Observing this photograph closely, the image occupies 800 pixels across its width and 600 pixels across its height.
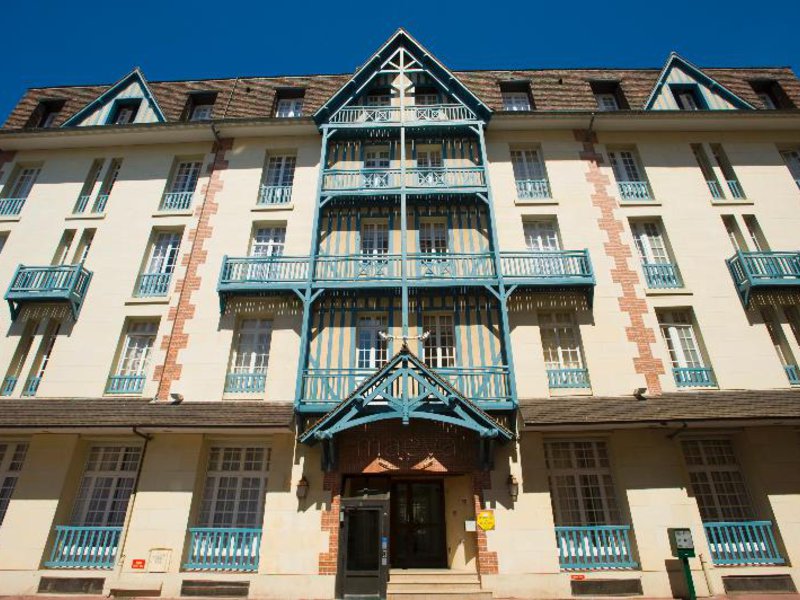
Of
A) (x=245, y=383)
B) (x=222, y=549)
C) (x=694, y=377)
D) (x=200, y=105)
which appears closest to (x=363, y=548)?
(x=222, y=549)

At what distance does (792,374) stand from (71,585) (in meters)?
20.5

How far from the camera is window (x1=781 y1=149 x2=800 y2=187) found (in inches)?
623

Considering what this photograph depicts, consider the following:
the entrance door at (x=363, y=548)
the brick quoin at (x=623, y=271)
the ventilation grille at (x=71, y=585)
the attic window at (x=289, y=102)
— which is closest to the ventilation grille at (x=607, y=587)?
the entrance door at (x=363, y=548)

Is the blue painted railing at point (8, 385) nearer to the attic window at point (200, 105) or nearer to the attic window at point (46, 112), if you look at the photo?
the attic window at point (46, 112)

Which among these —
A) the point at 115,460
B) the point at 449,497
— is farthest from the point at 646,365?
the point at 115,460

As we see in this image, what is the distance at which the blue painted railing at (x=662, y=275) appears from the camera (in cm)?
1360

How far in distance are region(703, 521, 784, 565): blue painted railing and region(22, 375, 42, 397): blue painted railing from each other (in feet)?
63.3

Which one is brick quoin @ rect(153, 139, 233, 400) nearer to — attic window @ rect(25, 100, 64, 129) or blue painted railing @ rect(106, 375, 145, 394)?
blue painted railing @ rect(106, 375, 145, 394)

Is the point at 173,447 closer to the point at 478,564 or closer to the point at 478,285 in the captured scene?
the point at 478,564

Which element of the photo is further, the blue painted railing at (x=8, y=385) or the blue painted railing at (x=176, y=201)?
the blue painted railing at (x=176, y=201)

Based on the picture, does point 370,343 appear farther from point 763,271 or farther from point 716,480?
point 763,271

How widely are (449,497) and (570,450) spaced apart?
3.68 m

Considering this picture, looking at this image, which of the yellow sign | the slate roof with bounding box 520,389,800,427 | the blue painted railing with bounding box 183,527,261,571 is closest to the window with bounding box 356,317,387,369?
the slate roof with bounding box 520,389,800,427

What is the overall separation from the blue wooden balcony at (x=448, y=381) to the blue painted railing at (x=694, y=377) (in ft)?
17.3
